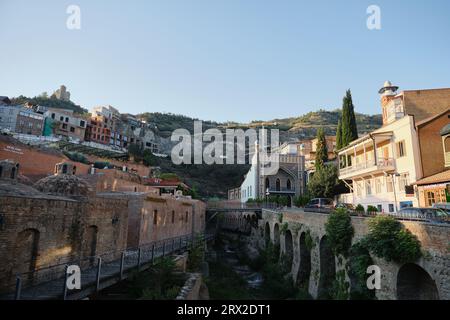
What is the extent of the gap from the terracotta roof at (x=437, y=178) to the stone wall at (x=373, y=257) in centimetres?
881

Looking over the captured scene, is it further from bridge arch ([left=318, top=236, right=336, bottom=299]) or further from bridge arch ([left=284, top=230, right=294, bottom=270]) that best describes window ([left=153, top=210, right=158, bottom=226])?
bridge arch ([left=318, top=236, right=336, bottom=299])

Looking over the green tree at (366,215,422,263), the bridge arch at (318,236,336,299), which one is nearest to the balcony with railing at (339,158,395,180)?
the bridge arch at (318,236,336,299)

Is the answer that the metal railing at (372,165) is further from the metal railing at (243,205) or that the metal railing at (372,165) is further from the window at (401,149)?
the metal railing at (243,205)

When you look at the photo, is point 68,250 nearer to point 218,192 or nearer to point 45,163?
point 45,163

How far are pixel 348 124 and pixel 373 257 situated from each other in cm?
Answer: 2874

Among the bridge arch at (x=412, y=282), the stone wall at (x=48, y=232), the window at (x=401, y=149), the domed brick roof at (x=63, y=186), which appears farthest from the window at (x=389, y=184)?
the domed brick roof at (x=63, y=186)

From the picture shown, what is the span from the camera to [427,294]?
11320 millimetres

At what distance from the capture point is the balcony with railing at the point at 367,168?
84.0ft

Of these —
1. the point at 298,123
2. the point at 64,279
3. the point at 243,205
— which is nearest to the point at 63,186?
the point at 64,279

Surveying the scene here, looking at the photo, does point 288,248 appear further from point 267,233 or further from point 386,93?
point 386,93

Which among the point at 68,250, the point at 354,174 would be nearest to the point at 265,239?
the point at 354,174

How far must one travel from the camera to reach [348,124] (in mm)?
38719

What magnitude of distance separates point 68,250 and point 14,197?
3802mm

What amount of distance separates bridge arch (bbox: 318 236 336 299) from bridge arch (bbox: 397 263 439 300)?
620cm
